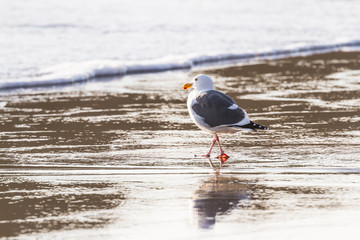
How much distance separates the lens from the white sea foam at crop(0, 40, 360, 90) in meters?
11.1

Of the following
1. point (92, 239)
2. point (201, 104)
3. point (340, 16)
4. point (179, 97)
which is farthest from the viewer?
point (340, 16)

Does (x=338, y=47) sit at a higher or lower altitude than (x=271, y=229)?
higher

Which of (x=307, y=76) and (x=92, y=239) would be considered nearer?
(x=92, y=239)

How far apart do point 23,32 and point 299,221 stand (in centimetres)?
1396

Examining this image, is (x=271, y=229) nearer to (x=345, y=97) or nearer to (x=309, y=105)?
(x=309, y=105)

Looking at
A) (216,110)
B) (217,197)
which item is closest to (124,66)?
(216,110)

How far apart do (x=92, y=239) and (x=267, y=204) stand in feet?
4.07

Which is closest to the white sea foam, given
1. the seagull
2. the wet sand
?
the wet sand

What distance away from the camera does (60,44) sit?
51.8 ft

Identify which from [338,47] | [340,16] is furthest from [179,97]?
[340,16]

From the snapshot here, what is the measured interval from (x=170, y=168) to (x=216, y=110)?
2.29 ft

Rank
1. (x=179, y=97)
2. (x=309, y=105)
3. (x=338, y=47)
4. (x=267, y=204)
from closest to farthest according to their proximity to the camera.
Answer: (x=267, y=204) → (x=309, y=105) → (x=179, y=97) → (x=338, y=47)

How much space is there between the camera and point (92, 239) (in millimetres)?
4039

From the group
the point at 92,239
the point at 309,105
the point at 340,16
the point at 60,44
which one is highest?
the point at 340,16
